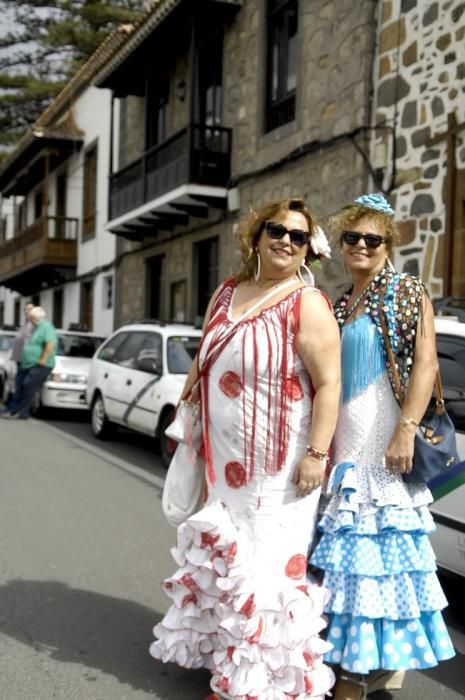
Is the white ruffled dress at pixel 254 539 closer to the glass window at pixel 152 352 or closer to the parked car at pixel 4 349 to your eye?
the glass window at pixel 152 352

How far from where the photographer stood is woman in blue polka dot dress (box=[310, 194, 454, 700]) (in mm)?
3162

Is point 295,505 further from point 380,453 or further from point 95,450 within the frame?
point 95,450

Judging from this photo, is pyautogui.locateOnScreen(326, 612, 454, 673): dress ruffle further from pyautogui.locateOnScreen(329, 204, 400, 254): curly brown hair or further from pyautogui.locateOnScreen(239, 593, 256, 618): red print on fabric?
pyautogui.locateOnScreen(329, 204, 400, 254): curly brown hair

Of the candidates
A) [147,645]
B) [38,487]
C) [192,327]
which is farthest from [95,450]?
[147,645]

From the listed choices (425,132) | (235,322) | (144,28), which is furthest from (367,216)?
(144,28)

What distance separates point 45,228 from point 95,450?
52.3 feet

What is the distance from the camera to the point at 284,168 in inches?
534

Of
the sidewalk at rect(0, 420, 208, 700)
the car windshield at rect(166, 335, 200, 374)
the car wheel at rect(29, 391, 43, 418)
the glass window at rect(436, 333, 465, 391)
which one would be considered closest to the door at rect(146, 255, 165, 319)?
the car wheel at rect(29, 391, 43, 418)

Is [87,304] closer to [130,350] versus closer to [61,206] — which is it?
[61,206]

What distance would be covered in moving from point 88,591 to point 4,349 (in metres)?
13.1

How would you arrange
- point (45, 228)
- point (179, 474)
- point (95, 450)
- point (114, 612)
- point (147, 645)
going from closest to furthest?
point (179, 474) < point (147, 645) < point (114, 612) < point (95, 450) < point (45, 228)

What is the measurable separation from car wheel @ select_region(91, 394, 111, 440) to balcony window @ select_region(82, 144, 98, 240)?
1269 centimetres

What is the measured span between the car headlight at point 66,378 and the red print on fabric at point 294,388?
10730 millimetres

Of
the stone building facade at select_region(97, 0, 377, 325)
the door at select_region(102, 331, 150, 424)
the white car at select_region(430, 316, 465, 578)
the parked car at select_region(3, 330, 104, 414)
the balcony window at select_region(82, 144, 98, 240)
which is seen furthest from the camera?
the balcony window at select_region(82, 144, 98, 240)
